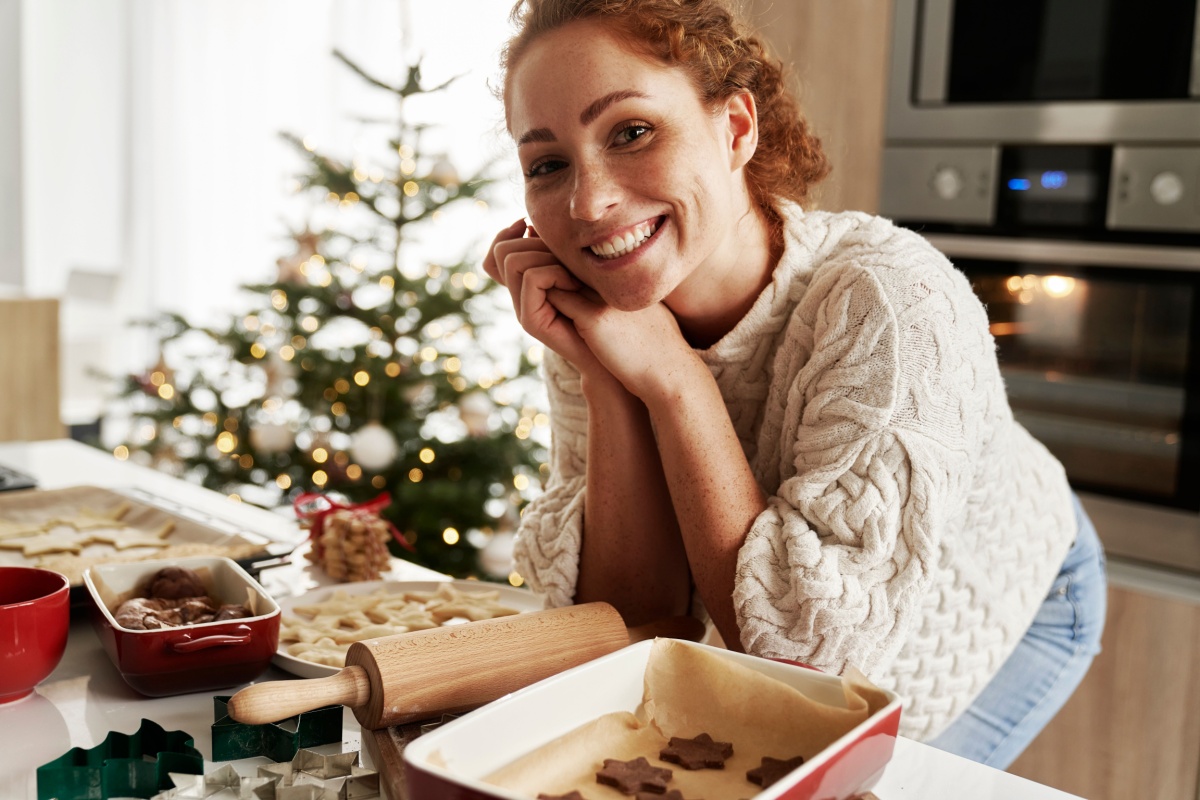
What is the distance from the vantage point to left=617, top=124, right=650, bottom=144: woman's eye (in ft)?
3.46

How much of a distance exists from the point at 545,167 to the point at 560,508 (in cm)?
41

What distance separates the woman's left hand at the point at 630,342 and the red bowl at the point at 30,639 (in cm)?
55

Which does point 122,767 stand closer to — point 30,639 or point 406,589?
point 30,639

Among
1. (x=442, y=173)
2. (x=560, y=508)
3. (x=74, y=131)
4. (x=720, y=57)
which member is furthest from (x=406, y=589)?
(x=74, y=131)

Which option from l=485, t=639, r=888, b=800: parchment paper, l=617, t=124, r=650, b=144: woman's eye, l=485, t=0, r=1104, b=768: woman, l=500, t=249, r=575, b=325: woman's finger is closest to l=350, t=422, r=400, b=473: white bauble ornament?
l=485, t=0, r=1104, b=768: woman

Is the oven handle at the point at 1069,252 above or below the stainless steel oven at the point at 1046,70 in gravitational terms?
below

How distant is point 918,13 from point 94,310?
14.8 ft

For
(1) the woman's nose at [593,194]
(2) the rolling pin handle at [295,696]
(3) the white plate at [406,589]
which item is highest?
(1) the woman's nose at [593,194]

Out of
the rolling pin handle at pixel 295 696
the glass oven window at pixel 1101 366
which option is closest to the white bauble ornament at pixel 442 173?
the glass oven window at pixel 1101 366

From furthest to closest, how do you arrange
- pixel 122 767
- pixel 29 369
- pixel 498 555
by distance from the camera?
pixel 29 369
pixel 498 555
pixel 122 767

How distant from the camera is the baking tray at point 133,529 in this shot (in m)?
1.16

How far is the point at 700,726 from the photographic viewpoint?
2.50 feet

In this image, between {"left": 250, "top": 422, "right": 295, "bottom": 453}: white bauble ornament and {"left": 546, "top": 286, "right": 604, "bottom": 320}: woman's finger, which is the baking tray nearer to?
{"left": 546, "top": 286, "right": 604, "bottom": 320}: woman's finger

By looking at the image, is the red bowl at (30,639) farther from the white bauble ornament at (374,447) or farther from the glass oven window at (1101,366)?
the white bauble ornament at (374,447)
